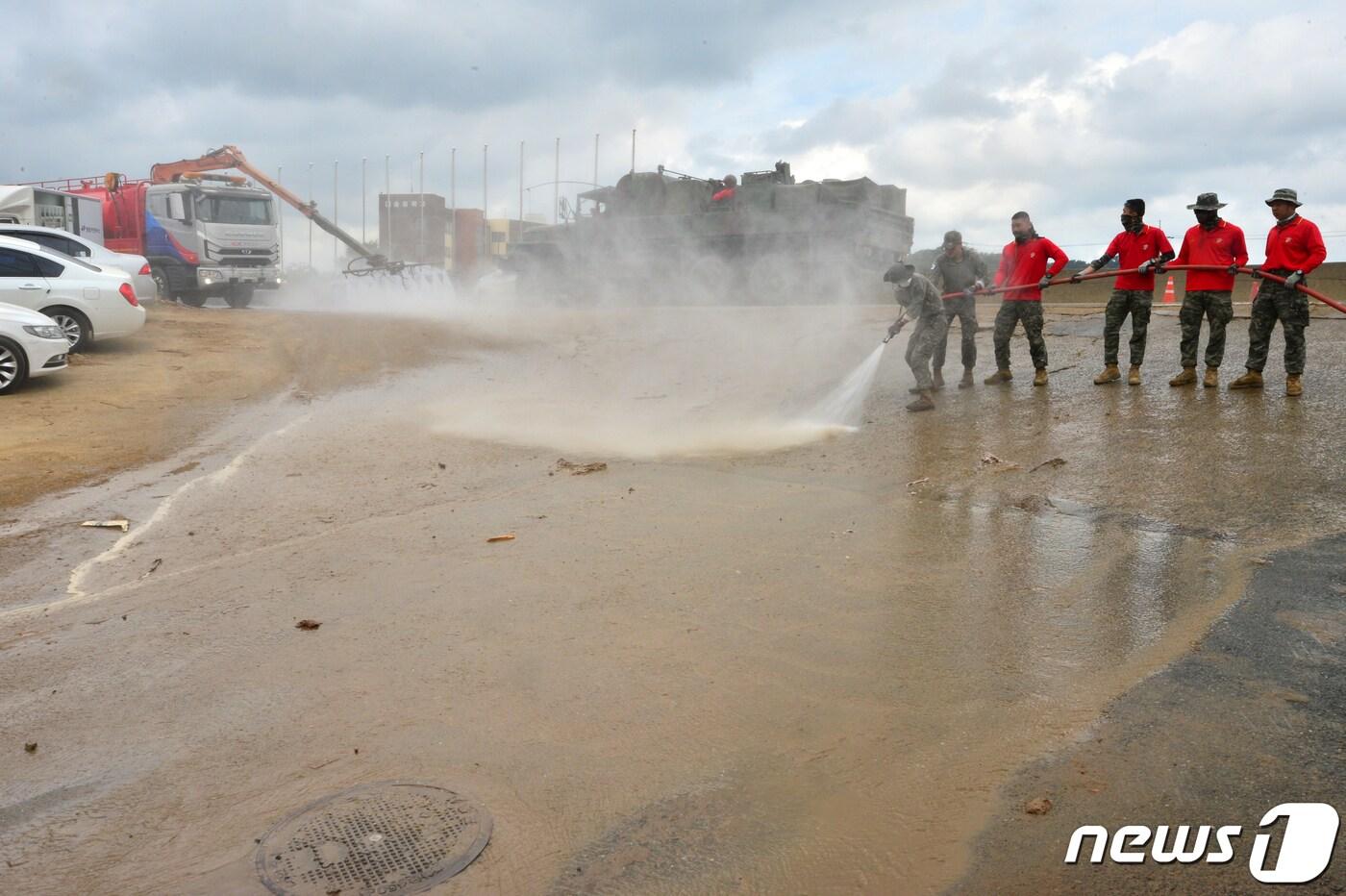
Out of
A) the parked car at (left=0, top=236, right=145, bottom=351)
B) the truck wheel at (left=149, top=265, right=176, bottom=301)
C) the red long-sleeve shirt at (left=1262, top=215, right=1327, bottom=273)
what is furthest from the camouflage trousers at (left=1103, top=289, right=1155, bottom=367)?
the truck wheel at (left=149, top=265, right=176, bottom=301)

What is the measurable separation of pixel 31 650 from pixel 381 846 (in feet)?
8.70

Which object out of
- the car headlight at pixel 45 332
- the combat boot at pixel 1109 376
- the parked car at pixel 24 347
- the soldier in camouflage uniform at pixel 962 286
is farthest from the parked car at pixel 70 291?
the combat boot at pixel 1109 376

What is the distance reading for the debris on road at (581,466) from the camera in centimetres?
758

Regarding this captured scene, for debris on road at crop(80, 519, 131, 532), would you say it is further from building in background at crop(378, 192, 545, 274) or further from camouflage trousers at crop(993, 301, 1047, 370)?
building in background at crop(378, 192, 545, 274)

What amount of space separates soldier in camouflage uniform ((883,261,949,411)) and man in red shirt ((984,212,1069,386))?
61cm

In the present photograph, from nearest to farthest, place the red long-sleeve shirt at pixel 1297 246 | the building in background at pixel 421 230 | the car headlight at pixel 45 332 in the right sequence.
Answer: the red long-sleeve shirt at pixel 1297 246, the car headlight at pixel 45 332, the building in background at pixel 421 230

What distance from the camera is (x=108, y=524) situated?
6.52 meters

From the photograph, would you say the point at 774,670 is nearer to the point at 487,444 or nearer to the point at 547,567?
the point at 547,567

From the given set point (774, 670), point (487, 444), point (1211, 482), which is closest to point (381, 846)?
point (774, 670)

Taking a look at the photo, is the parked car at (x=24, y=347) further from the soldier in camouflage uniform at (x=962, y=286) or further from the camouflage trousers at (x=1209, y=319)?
the camouflage trousers at (x=1209, y=319)

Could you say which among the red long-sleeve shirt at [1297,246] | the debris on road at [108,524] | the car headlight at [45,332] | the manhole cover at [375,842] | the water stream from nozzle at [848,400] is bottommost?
the manhole cover at [375,842]

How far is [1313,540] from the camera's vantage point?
502cm

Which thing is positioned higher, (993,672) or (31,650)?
(993,672)

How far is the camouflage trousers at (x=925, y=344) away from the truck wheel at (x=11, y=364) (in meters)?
8.80
